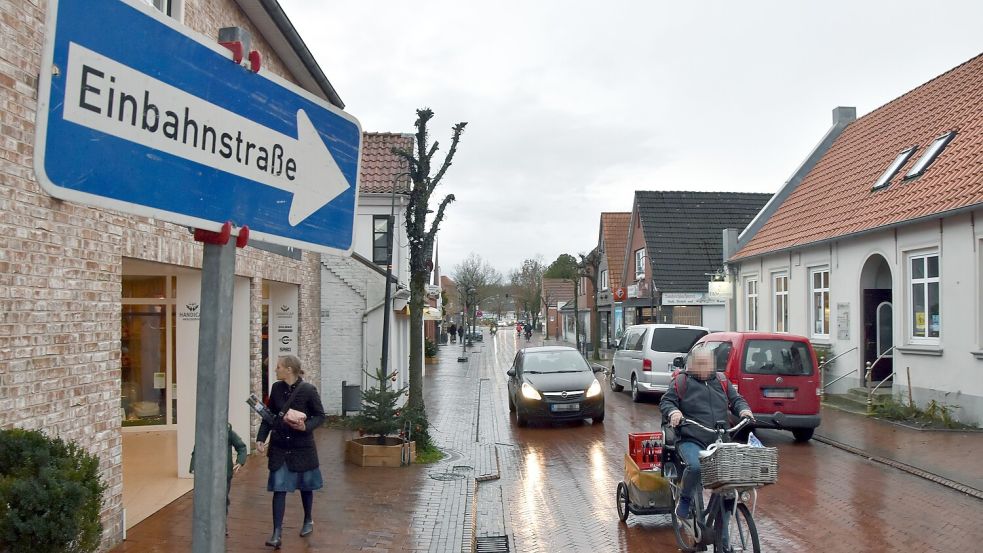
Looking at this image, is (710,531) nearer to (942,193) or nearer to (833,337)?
(942,193)

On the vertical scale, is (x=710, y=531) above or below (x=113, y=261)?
below

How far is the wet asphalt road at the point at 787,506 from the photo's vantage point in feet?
24.1

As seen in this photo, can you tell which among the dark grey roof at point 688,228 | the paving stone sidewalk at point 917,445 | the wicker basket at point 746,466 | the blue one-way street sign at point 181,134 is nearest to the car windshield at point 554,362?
the paving stone sidewalk at point 917,445

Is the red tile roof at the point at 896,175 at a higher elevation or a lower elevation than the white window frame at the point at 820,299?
higher

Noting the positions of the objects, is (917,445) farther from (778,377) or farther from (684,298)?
(684,298)

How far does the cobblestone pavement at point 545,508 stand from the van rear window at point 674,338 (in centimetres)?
646

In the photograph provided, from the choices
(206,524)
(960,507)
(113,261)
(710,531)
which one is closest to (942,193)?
(960,507)

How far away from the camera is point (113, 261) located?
6.47 m

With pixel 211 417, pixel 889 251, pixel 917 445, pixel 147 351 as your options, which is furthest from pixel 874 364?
pixel 211 417

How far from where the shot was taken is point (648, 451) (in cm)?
760

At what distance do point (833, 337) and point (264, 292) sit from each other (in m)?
14.1

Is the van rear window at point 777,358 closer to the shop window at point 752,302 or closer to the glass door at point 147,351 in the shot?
the glass door at point 147,351

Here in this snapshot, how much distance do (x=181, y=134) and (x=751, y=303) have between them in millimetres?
25164

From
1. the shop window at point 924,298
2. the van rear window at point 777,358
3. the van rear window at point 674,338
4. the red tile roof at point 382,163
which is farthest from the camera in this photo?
the van rear window at point 674,338
